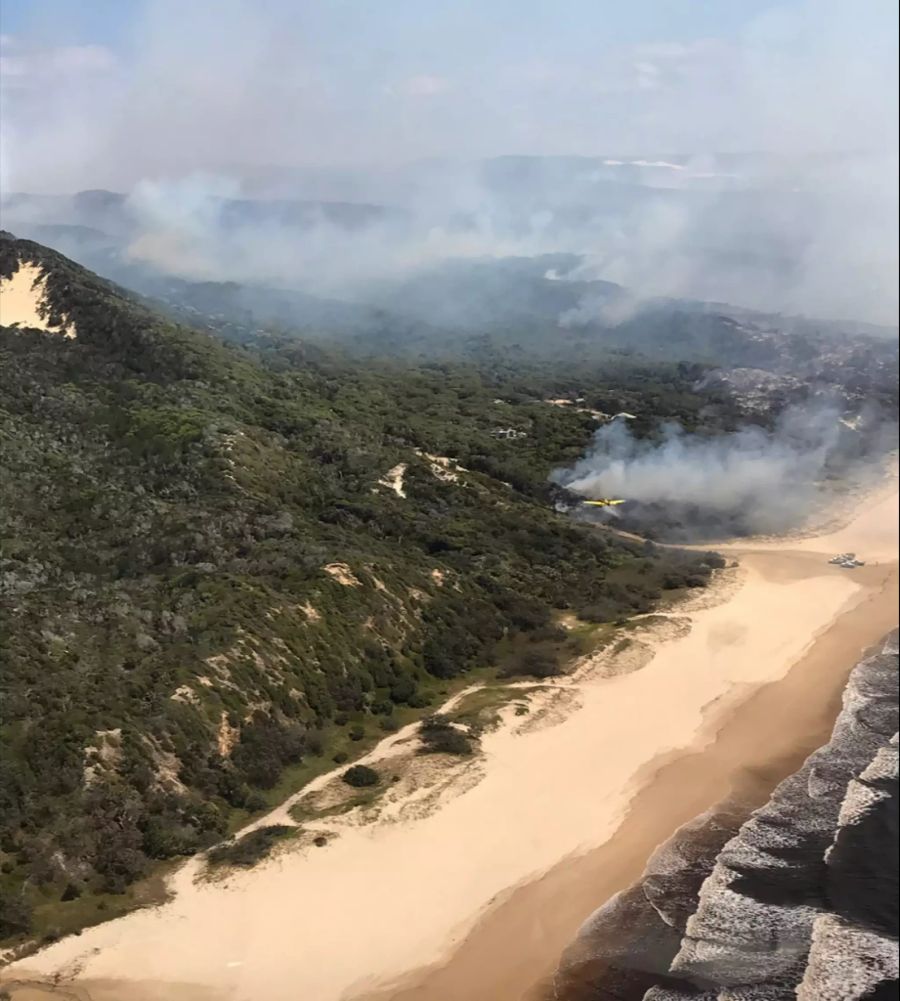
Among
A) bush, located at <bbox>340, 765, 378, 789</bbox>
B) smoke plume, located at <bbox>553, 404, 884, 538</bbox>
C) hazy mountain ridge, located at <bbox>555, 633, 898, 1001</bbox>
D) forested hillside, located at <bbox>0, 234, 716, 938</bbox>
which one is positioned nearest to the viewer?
hazy mountain ridge, located at <bbox>555, 633, 898, 1001</bbox>

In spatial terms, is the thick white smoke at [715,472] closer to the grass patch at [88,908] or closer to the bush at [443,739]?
the bush at [443,739]

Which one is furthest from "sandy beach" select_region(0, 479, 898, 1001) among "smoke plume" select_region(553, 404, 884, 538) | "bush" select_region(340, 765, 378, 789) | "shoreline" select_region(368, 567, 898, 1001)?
"smoke plume" select_region(553, 404, 884, 538)

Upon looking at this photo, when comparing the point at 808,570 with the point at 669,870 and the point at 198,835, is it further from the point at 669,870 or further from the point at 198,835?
the point at 198,835

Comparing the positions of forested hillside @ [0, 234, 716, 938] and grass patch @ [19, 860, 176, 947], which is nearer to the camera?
grass patch @ [19, 860, 176, 947]

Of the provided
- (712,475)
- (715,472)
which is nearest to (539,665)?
(712,475)

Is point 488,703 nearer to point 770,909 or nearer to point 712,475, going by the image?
point 770,909

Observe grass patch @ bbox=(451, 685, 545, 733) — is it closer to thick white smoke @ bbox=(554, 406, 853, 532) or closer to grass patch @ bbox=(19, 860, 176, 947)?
grass patch @ bbox=(19, 860, 176, 947)

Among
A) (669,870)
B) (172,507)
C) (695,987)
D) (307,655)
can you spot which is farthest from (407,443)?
(695,987)
